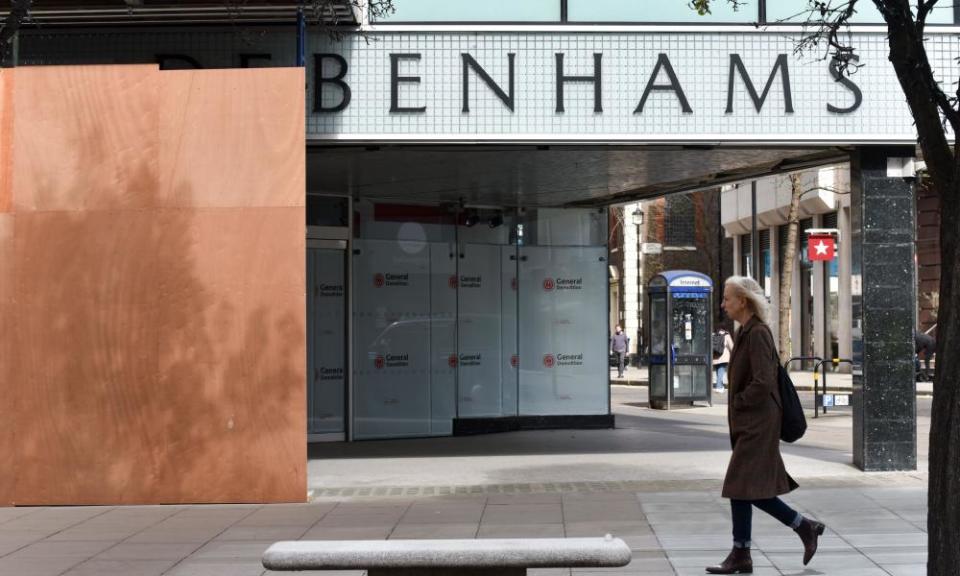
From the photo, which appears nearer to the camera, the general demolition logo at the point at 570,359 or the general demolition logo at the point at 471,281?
the general demolition logo at the point at 471,281

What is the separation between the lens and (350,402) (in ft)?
53.2

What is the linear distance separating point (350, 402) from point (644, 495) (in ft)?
19.8

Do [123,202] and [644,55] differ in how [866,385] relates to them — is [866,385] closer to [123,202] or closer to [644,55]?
[644,55]

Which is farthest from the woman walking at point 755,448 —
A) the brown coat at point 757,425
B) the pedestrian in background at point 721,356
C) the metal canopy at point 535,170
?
the pedestrian in background at point 721,356

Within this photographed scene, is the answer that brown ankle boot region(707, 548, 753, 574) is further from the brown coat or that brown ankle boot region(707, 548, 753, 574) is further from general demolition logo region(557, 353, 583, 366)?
general demolition logo region(557, 353, 583, 366)

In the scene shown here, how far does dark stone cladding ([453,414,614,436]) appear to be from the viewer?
17188 millimetres

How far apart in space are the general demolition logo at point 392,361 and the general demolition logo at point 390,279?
3.09 feet

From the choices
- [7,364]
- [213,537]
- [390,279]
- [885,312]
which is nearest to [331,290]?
[390,279]

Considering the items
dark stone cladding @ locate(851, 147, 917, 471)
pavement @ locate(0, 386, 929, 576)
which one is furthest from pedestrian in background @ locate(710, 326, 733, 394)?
dark stone cladding @ locate(851, 147, 917, 471)

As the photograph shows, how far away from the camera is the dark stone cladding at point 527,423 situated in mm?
17188

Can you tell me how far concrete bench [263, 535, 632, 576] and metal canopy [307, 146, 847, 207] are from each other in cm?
735

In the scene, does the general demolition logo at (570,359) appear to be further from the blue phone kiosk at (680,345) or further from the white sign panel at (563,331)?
the blue phone kiosk at (680,345)

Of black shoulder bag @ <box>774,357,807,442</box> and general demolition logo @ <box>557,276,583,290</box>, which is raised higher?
general demolition logo @ <box>557,276,583,290</box>

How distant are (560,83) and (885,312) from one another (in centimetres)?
382
